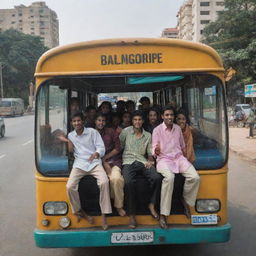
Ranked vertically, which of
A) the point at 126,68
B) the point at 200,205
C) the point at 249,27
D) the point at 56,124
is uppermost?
the point at 249,27

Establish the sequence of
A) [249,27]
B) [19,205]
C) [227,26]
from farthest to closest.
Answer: [227,26], [249,27], [19,205]

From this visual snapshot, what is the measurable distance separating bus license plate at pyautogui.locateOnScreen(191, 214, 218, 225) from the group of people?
100 millimetres

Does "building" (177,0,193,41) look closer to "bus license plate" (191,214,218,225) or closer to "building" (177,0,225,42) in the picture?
"building" (177,0,225,42)

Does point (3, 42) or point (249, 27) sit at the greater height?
point (3, 42)

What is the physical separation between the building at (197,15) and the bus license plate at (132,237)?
89.2 metres

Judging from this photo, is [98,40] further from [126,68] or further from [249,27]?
[249,27]

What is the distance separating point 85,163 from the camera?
3.62 metres

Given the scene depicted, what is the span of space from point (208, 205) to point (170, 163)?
1.84ft

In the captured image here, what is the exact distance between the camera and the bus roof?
11.7ft

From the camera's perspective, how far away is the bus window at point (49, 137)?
3652 millimetres

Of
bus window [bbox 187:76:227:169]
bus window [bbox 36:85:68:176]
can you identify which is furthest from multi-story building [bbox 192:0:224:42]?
bus window [bbox 36:85:68:176]

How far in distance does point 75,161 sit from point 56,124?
534 mm

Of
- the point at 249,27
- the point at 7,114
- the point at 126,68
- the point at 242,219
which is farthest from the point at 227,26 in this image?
the point at 7,114

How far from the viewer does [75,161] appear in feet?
12.0
